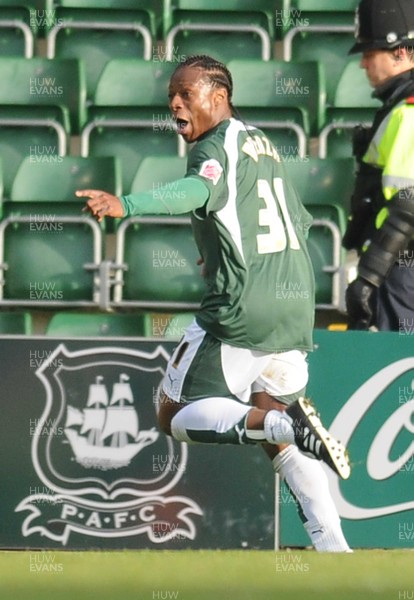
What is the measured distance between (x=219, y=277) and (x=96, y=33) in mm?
4117

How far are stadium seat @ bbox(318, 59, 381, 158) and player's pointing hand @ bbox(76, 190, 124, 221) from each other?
3.70 metres

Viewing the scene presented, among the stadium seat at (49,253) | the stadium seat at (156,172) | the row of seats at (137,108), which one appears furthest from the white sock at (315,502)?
the row of seats at (137,108)

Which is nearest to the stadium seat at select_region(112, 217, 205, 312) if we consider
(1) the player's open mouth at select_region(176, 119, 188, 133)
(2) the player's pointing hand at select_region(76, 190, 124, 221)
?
(1) the player's open mouth at select_region(176, 119, 188, 133)

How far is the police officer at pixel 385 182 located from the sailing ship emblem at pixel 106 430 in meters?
1.04

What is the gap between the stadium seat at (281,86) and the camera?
790 centimetres

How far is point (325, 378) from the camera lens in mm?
6004

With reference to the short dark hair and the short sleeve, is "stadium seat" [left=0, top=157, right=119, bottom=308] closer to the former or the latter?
the short dark hair

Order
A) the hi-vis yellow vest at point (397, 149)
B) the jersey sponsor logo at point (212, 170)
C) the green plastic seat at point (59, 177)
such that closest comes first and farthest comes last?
1. the jersey sponsor logo at point (212, 170)
2. the hi-vis yellow vest at point (397, 149)
3. the green plastic seat at point (59, 177)

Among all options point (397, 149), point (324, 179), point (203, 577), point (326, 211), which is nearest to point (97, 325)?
point (326, 211)

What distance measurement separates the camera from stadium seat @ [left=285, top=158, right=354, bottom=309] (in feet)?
22.7

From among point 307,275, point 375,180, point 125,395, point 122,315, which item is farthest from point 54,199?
point 307,275

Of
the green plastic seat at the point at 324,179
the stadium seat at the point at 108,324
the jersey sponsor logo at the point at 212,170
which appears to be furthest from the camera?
the green plastic seat at the point at 324,179

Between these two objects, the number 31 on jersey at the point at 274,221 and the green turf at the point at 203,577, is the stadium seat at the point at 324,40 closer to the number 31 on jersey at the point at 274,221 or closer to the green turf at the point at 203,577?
the number 31 on jersey at the point at 274,221

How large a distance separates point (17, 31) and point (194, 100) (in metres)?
4.06
